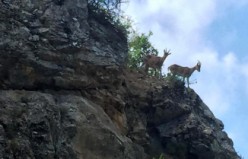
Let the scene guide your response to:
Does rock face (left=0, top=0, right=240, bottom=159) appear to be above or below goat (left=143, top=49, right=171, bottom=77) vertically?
below

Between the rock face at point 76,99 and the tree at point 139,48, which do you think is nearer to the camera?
the rock face at point 76,99

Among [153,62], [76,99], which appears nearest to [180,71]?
[153,62]

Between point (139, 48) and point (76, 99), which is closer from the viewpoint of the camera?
point (76, 99)

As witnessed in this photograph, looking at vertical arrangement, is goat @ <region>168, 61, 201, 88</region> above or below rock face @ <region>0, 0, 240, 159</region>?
above

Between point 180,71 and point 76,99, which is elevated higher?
point 180,71

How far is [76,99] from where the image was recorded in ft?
54.3

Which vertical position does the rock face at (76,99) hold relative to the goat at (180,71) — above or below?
below

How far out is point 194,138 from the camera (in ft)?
68.3

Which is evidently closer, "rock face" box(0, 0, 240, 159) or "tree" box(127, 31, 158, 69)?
"rock face" box(0, 0, 240, 159)

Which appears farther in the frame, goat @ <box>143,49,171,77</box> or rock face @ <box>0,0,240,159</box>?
goat @ <box>143,49,171,77</box>

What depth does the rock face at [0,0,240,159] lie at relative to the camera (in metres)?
15.1

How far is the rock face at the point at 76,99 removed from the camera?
1509 cm

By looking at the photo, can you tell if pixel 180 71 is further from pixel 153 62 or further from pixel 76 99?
pixel 76 99

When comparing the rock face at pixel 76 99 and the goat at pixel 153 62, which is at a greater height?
the goat at pixel 153 62
